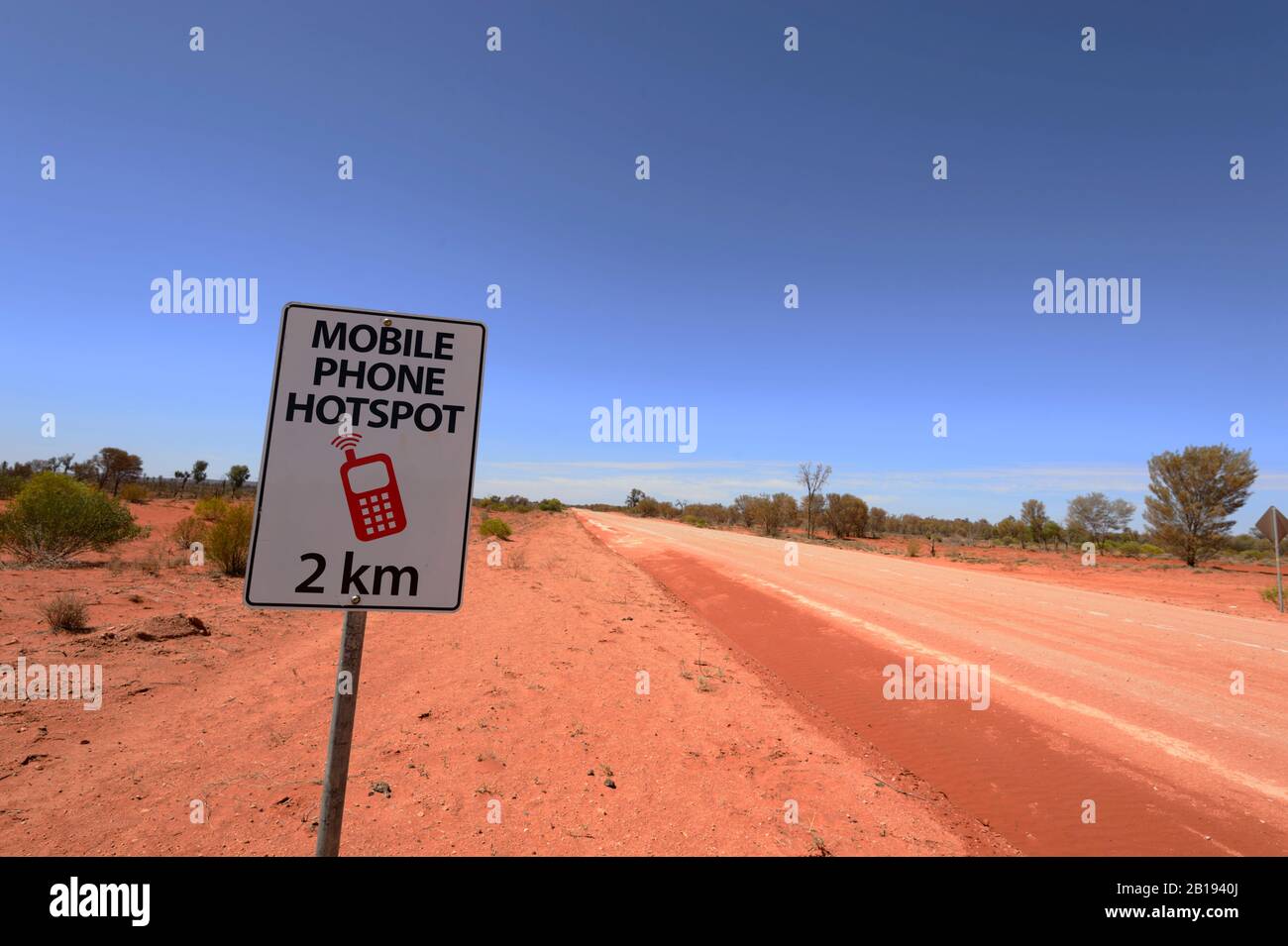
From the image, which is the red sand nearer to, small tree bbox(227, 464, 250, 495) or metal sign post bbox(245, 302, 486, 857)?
metal sign post bbox(245, 302, 486, 857)

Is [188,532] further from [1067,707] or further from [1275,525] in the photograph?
[1275,525]

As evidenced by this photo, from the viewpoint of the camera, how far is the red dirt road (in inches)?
168

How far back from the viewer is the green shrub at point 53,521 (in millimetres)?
12375

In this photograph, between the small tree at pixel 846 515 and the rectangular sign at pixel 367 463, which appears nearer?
the rectangular sign at pixel 367 463

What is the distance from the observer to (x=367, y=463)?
5.52 feet

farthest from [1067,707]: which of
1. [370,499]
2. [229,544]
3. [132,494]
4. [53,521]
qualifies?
[132,494]

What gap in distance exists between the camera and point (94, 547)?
45.3ft

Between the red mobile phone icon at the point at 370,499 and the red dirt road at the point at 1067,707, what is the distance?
16.5 feet

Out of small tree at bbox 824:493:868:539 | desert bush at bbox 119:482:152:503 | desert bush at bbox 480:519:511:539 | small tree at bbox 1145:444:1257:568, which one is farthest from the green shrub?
small tree at bbox 824:493:868:539

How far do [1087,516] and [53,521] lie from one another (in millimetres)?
70034

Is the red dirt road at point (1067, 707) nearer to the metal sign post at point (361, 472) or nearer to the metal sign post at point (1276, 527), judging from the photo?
the metal sign post at point (1276, 527)

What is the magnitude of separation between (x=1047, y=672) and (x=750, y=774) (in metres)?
6.02

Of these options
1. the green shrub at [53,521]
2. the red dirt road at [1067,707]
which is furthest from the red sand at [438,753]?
the green shrub at [53,521]

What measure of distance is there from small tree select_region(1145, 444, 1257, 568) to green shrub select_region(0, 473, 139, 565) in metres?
46.2
